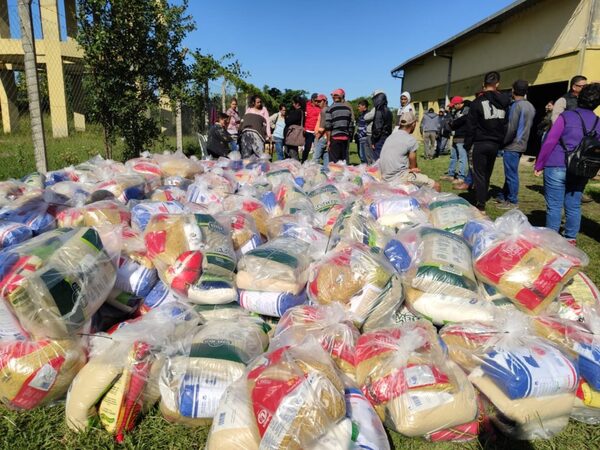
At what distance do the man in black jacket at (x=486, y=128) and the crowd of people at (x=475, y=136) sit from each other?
0.04 feet

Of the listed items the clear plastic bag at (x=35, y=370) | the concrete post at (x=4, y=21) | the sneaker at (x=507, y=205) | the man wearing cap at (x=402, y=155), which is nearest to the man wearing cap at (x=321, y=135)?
the sneaker at (x=507, y=205)

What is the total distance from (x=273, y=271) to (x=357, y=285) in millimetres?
516

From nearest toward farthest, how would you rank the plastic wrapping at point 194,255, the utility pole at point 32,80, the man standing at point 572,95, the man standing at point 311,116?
the plastic wrapping at point 194,255 < the utility pole at point 32,80 < the man standing at point 572,95 < the man standing at point 311,116

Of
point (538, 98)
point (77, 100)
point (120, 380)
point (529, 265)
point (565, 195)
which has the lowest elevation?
point (120, 380)

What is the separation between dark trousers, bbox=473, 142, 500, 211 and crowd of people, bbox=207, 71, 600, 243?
12mm

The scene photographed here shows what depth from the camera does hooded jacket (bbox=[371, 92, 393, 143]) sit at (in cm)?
746

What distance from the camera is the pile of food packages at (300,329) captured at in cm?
172

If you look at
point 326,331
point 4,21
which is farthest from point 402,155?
point 4,21

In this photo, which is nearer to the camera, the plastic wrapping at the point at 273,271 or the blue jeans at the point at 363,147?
the plastic wrapping at the point at 273,271

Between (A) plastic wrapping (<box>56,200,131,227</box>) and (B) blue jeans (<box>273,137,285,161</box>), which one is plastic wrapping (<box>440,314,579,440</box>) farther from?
A: (B) blue jeans (<box>273,137,285,161</box>)

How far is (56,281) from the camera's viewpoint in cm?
192

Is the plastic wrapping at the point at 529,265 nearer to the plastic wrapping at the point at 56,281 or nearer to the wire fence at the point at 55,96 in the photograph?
the plastic wrapping at the point at 56,281

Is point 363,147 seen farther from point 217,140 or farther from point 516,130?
point 516,130

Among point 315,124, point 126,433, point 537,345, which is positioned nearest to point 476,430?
point 537,345
